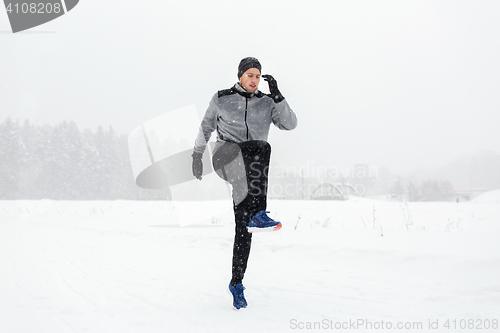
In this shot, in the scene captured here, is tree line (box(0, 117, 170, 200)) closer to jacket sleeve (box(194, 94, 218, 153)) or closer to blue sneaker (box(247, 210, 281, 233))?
jacket sleeve (box(194, 94, 218, 153))

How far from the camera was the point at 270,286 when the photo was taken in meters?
2.94

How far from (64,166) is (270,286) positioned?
4411 cm

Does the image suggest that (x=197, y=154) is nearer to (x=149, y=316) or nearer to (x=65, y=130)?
(x=149, y=316)

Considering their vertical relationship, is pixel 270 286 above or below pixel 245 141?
below

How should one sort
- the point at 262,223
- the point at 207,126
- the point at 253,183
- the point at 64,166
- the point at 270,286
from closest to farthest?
the point at 262,223, the point at 253,183, the point at 207,126, the point at 270,286, the point at 64,166

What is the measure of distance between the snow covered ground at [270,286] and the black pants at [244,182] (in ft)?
1.38

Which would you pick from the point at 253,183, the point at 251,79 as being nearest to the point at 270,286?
the point at 253,183

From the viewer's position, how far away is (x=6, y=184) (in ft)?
116

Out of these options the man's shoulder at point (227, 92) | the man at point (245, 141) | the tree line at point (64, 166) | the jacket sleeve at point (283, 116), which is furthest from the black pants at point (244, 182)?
the tree line at point (64, 166)

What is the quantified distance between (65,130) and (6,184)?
31.6 ft

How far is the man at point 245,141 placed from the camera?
2.39 metres

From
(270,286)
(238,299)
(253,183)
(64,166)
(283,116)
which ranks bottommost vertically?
(64,166)

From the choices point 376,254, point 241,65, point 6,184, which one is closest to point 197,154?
point 241,65

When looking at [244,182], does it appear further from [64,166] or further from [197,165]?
[64,166]
